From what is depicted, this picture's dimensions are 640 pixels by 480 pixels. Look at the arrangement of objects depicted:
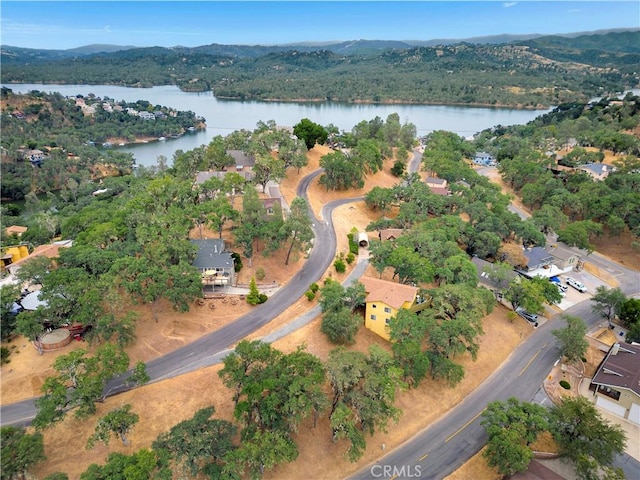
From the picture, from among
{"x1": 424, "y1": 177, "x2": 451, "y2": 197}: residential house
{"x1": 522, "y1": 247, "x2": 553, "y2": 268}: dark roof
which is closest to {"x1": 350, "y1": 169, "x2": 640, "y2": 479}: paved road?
{"x1": 522, "y1": 247, "x2": 553, "y2": 268}: dark roof

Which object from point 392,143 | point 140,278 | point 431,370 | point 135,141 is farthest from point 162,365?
point 135,141

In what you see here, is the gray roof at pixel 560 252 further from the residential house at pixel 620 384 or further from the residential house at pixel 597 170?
the residential house at pixel 597 170

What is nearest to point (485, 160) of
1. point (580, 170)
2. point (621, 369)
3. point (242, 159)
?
point (580, 170)

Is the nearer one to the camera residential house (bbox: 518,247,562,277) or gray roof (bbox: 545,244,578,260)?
residential house (bbox: 518,247,562,277)

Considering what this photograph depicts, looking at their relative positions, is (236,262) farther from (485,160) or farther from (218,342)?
(485,160)

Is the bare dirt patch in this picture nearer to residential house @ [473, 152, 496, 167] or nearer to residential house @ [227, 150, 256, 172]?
residential house @ [227, 150, 256, 172]

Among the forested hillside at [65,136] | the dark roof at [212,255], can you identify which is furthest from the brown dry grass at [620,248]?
the forested hillside at [65,136]
